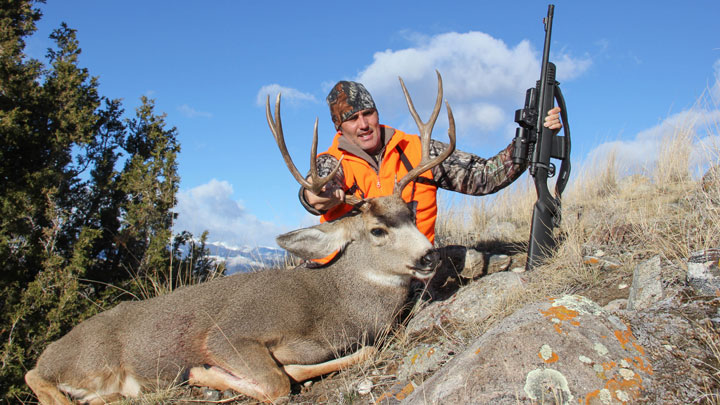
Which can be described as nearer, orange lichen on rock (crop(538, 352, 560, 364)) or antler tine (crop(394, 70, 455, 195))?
orange lichen on rock (crop(538, 352, 560, 364))

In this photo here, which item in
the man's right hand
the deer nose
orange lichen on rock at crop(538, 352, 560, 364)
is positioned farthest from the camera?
the man's right hand

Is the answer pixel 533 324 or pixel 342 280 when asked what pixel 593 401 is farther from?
pixel 342 280

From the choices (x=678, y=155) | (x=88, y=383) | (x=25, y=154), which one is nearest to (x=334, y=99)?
(x=88, y=383)

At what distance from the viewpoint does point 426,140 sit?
4.79m

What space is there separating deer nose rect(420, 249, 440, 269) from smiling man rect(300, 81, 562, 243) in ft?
3.86

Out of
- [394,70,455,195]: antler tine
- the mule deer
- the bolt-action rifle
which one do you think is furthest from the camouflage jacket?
the mule deer

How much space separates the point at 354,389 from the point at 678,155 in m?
6.92

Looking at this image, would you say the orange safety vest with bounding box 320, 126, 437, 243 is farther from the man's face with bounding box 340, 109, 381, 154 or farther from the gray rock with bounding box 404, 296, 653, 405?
the gray rock with bounding box 404, 296, 653, 405

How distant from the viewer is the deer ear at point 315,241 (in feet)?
14.4

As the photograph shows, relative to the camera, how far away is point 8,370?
540cm

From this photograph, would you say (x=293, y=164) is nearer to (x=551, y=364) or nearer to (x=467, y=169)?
(x=467, y=169)

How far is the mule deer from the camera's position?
13.3 feet

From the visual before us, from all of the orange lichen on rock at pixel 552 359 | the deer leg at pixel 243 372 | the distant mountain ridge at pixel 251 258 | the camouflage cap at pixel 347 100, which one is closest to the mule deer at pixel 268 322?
the deer leg at pixel 243 372

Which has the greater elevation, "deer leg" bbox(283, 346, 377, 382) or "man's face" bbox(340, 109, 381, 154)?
"man's face" bbox(340, 109, 381, 154)
